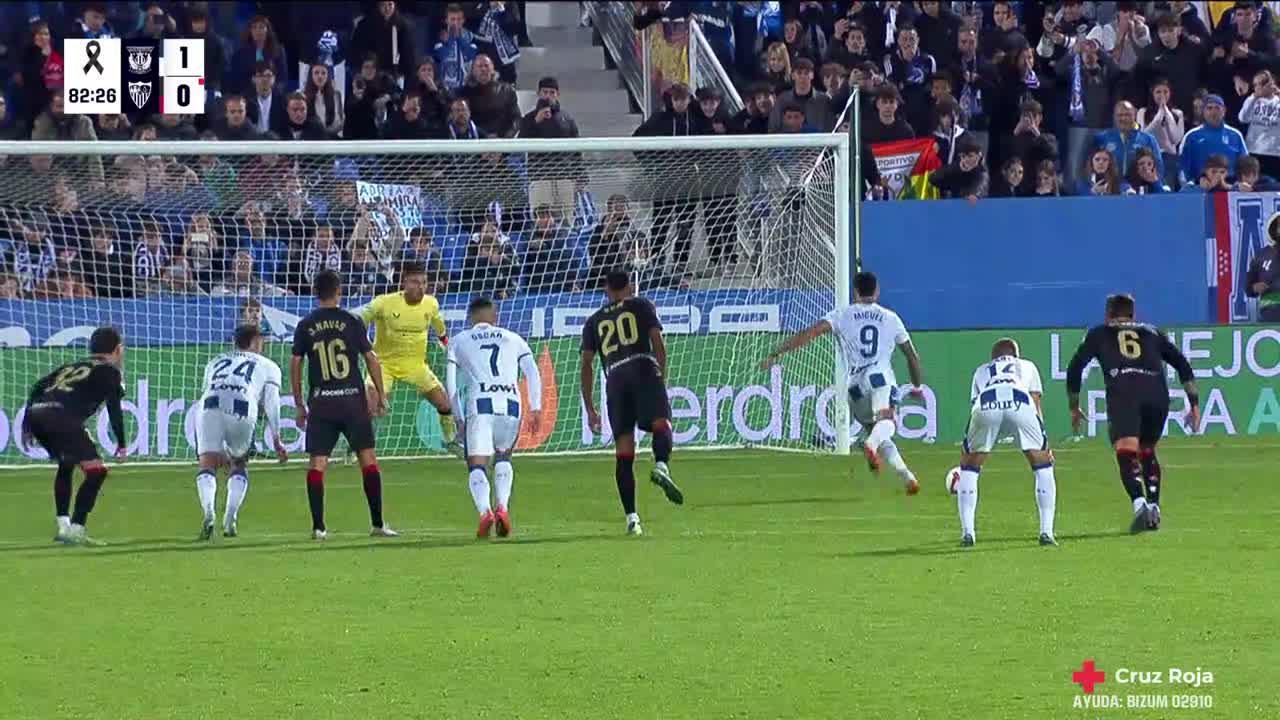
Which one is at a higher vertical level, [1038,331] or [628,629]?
[1038,331]

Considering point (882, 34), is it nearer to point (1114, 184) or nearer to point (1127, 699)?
point (1114, 184)

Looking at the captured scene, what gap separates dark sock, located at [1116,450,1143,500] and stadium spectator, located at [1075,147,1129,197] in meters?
8.53

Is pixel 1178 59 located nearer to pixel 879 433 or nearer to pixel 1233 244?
pixel 1233 244

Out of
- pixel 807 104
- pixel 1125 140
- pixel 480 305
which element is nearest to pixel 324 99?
pixel 807 104

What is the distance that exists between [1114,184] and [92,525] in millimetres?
12004

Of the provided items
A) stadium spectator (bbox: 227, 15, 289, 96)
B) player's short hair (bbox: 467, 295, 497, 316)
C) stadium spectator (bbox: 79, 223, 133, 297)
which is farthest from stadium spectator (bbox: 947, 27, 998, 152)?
player's short hair (bbox: 467, 295, 497, 316)

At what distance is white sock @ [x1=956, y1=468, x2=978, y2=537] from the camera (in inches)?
623

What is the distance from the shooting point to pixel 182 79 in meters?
26.2

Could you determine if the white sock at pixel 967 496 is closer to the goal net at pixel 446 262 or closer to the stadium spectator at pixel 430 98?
the goal net at pixel 446 262

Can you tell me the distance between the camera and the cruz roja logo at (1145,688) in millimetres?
10094

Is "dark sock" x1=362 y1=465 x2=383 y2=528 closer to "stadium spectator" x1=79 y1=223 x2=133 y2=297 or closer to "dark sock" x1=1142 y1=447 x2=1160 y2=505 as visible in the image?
"dark sock" x1=1142 y1=447 x2=1160 y2=505

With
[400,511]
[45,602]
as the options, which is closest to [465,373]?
[400,511]

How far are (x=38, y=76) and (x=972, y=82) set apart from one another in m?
10.5

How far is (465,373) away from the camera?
17.2 meters
